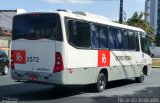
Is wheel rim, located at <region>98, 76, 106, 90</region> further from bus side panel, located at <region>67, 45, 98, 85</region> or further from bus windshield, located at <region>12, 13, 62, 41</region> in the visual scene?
bus windshield, located at <region>12, 13, 62, 41</region>

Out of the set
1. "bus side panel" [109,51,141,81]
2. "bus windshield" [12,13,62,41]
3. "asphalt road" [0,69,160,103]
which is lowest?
"asphalt road" [0,69,160,103]

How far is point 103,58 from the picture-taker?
53.2 ft

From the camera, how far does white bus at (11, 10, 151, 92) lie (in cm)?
1338

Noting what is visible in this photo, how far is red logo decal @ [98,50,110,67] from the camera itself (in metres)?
15.8

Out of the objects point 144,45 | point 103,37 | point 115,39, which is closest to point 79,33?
point 103,37

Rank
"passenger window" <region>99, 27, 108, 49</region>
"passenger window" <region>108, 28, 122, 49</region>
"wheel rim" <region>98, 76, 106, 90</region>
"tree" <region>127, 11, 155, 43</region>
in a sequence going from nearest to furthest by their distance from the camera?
"wheel rim" <region>98, 76, 106, 90</region> → "passenger window" <region>99, 27, 108, 49</region> → "passenger window" <region>108, 28, 122, 49</region> → "tree" <region>127, 11, 155, 43</region>

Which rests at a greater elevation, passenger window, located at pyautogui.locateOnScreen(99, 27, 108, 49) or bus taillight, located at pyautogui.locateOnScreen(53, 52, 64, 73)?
passenger window, located at pyautogui.locateOnScreen(99, 27, 108, 49)

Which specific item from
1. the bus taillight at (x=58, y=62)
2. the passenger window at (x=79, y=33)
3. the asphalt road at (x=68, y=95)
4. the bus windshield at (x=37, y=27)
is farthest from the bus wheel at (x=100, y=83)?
the bus windshield at (x=37, y=27)

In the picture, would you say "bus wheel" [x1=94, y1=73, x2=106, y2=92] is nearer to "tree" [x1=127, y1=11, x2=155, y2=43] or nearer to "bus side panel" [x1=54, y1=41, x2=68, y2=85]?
"bus side panel" [x1=54, y1=41, x2=68, y2=85]

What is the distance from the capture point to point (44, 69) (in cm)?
1351

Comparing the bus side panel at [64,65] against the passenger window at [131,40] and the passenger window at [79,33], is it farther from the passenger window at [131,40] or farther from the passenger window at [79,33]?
the passenger window at [131,40]

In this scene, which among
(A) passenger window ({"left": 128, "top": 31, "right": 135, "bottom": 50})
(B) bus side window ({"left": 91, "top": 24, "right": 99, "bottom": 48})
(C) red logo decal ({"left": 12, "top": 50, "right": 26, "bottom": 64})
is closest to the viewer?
(C) red logo decal ({"left": 12, "top": 50, "right": 26, "bottom": 64})

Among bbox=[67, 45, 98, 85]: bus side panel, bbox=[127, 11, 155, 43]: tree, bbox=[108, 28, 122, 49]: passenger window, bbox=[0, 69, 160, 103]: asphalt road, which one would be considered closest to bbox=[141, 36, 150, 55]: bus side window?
bbox=[108, 28, 122, 49]: passenger window

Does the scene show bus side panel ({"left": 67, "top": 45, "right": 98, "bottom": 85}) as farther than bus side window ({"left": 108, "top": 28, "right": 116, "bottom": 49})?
No
